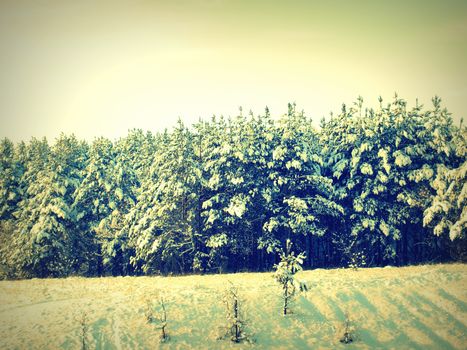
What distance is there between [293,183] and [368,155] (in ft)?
24.3

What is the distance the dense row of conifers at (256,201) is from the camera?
36.1 meters

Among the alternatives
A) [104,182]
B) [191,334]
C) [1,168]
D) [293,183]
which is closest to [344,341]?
[191,334]

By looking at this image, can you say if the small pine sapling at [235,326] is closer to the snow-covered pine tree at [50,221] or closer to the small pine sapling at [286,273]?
the small pine sapling at [286,273]

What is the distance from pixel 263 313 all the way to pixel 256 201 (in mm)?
14085

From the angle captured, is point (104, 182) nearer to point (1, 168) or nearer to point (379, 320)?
point (1, 168)

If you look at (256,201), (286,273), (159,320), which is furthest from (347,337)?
(256,201)

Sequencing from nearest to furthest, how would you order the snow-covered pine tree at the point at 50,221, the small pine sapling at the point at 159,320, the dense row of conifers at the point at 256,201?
the small pine sapling at the point at 159,320 < the dense row of conifers at the point at 256,201 < the snow-covered pine tree at the point at 50,221

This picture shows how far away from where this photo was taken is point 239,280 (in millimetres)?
31719

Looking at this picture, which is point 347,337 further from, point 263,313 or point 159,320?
point 159,320

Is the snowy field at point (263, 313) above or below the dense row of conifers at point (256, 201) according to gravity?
below

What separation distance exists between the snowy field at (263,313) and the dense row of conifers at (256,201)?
6.09 metres

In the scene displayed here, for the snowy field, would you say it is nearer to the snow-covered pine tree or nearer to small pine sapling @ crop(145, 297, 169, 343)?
small pine sapling @ crop(145, 297, 169, 343)

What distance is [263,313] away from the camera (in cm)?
2464

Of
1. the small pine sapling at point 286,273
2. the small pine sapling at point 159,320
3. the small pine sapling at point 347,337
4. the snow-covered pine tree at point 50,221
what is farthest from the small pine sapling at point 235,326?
the snow-covered pine tree at point 50,221
